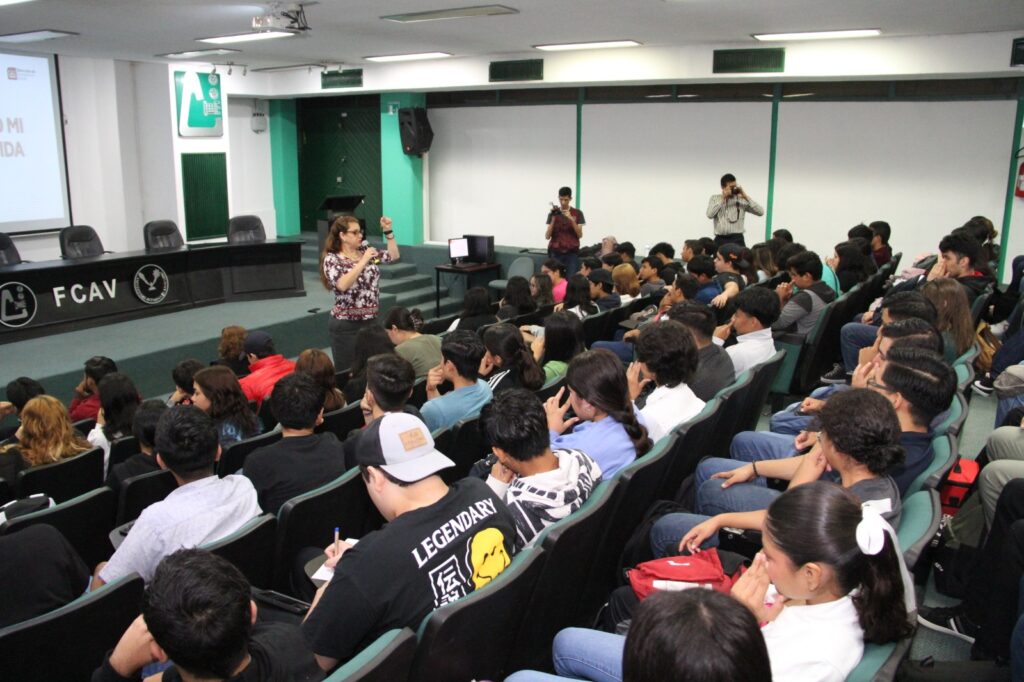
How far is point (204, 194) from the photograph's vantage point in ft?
35.9

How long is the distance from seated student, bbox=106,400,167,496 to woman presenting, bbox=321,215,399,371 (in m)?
2.02

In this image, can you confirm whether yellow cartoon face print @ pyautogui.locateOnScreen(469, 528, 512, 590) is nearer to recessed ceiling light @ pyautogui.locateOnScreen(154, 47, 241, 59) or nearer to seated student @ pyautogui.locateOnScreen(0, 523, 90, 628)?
seated student @ pyautogui.locateOnScreen(0, 523, 90, 628)

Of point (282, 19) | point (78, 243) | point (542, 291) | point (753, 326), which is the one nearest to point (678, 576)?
point (753, 326)

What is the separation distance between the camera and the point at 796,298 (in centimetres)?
518

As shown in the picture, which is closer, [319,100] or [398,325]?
[398,325]

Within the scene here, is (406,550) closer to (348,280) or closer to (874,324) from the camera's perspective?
(348,280)

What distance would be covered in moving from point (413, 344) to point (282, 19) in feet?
10.4

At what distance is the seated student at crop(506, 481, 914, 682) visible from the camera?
156cm

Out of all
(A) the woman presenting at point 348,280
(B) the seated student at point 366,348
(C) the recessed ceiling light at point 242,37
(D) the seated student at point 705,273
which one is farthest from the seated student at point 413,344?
(C) the recessed ceiling light at point 242,37

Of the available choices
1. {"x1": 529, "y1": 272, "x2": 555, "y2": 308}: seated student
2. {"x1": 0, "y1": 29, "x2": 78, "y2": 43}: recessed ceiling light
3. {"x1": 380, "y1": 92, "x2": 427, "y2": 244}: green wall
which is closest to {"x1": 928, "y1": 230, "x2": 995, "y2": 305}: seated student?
{"x1": 529, "y1": 272, "x2": 555, "y2": 308}: seated student

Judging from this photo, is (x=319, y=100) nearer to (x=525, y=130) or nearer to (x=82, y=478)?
(x=525, y=130)

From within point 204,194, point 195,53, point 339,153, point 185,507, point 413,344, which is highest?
point 195,53

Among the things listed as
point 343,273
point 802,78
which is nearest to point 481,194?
point 802,78

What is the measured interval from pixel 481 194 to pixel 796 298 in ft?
21.8
